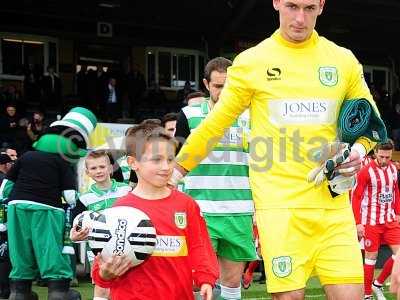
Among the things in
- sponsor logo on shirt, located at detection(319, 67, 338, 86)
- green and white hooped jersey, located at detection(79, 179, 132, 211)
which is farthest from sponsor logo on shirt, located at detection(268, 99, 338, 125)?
green and white hooped jersey, located at detection(79, 179, 132, 211)

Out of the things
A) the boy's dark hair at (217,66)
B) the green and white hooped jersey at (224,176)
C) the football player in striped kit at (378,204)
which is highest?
the boy's dark hair at (217,66)

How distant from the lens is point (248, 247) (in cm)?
571

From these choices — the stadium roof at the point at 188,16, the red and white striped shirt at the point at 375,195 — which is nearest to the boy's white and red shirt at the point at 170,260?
the red and white striped shirt at the point at 375,195

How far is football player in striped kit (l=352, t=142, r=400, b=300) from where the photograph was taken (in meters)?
10.1

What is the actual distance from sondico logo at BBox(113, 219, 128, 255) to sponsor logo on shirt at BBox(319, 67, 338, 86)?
1.30 meters

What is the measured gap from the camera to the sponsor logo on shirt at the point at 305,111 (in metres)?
4.00

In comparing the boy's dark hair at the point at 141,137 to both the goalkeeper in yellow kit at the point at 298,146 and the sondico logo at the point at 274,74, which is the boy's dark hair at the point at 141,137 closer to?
the goalkeeper in yellow kit at the point at 298,146

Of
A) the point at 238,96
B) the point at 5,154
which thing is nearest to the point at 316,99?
the point at 238,96

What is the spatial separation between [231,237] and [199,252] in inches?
64.7

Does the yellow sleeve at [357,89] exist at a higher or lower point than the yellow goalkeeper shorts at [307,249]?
higher

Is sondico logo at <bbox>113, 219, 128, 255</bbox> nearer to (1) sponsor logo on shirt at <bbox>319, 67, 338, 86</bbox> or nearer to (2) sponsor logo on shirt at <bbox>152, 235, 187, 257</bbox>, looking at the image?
(2) sponsor logo on shirt at <bbox>152, 235, 187, 257</bbox>

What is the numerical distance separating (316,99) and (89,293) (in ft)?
22.3

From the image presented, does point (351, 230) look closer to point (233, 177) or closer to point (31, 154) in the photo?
point (233, 177)

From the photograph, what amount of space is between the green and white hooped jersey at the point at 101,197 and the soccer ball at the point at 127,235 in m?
3.12
